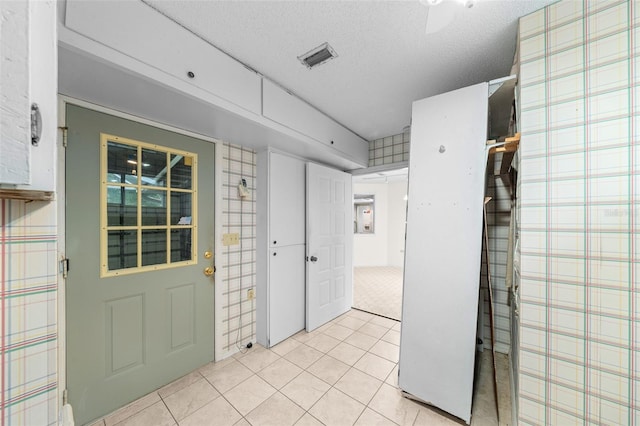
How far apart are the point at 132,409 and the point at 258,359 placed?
904 mm

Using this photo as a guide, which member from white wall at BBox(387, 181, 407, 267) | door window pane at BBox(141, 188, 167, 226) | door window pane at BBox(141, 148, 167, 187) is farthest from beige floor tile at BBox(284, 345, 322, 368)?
white wall at BBox(387, 181, 407, 267)

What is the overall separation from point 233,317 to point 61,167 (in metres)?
1.69

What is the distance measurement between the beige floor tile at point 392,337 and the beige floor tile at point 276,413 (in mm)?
1231

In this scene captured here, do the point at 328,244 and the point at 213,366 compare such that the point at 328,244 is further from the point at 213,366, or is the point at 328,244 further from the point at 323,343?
the point at 213,366

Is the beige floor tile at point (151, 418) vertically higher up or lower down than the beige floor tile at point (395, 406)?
higher up

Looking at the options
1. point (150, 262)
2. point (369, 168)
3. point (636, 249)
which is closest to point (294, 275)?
point (150, 262)

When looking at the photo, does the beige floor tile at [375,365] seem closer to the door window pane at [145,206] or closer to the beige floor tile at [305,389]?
the beige floor tile at [305,389]

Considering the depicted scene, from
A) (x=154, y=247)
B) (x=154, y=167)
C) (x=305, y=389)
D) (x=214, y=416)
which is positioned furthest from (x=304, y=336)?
(x=154, y=167)

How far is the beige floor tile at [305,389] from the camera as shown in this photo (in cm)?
162

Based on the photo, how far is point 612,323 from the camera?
97cm

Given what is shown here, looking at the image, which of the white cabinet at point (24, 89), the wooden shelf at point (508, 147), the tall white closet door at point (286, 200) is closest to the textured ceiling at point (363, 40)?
the wooden shelf at point (508, 147)

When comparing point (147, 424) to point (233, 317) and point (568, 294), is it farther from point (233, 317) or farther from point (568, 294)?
point (568, 294)

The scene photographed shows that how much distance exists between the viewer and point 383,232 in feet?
19.9

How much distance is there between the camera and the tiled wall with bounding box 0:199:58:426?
A: 53 centimetres
